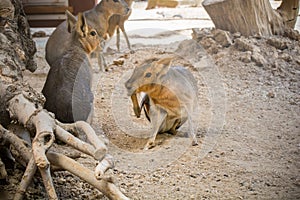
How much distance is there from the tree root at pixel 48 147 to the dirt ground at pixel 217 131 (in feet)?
0.53

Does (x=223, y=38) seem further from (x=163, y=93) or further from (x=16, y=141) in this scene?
(x=16, y=141)

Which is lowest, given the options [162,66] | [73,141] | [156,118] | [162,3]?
[162,3]

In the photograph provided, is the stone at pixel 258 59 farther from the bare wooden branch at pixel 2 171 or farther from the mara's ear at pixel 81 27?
the bare wooden branch at pixel 2 171

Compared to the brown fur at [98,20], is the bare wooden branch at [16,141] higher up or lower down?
higher up

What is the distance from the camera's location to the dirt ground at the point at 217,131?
1918 mm

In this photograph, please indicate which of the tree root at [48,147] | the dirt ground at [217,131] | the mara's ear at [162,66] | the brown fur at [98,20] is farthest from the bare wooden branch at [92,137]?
the brown fur at [98,20]

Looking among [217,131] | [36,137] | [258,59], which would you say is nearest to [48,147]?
[36,137]

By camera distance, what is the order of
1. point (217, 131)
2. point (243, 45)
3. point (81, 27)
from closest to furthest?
point (217, 131), point (81, 27), point (243, 45)

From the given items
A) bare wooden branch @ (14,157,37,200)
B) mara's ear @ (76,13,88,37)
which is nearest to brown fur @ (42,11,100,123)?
mara's ear @ (76,13,88,37)

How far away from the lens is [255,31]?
4285 mm

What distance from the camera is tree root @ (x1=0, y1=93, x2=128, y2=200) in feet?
4.99

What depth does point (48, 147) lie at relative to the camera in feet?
5.20

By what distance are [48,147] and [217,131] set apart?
4.46 ft

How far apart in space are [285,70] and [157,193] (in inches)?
94.0
